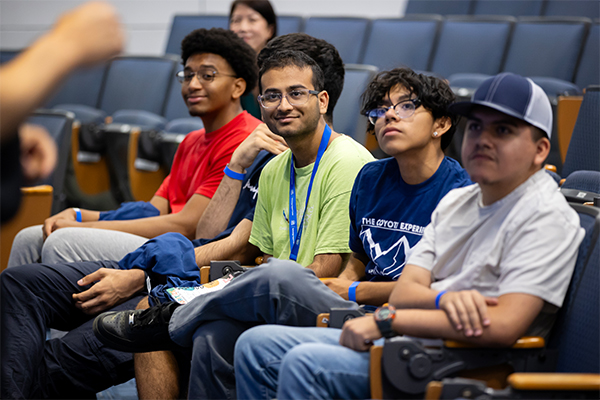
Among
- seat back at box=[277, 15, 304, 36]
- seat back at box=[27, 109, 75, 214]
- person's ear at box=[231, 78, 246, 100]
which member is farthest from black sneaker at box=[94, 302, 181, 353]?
seat back at box=[277, 15, 304, 36]

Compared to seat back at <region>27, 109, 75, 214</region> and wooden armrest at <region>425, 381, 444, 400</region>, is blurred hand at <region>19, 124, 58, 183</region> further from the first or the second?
seat back at <region>27, 109, 75, 214</region>

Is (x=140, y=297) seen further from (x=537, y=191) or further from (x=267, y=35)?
(x=267, y=35)

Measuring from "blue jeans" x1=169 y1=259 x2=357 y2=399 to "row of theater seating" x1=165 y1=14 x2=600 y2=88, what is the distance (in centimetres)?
252

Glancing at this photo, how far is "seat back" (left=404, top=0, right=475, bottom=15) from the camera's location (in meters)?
5.25

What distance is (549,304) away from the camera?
51.5 inches

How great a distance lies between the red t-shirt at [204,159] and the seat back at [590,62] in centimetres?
232

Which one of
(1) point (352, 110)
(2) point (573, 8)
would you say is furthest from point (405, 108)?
(2) point (573, 8)

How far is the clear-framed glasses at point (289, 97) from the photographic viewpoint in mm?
1956

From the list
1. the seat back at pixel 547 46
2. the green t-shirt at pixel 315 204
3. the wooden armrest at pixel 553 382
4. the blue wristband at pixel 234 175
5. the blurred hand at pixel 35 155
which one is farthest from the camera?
the seat back at pixel 547 46

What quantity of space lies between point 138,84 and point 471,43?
2605mm

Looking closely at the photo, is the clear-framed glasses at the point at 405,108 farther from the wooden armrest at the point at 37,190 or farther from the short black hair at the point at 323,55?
the wooden armrest at the point at 37,190

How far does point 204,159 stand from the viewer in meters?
2.52

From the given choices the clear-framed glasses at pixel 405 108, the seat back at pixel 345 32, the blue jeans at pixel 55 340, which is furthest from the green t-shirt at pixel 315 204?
the seat back at pixel 345 32

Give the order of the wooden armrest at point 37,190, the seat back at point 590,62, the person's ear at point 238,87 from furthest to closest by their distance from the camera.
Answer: the seat back at point 590,62 < the wooden armrest at point 37,190 < the person's ear at point 238,87
